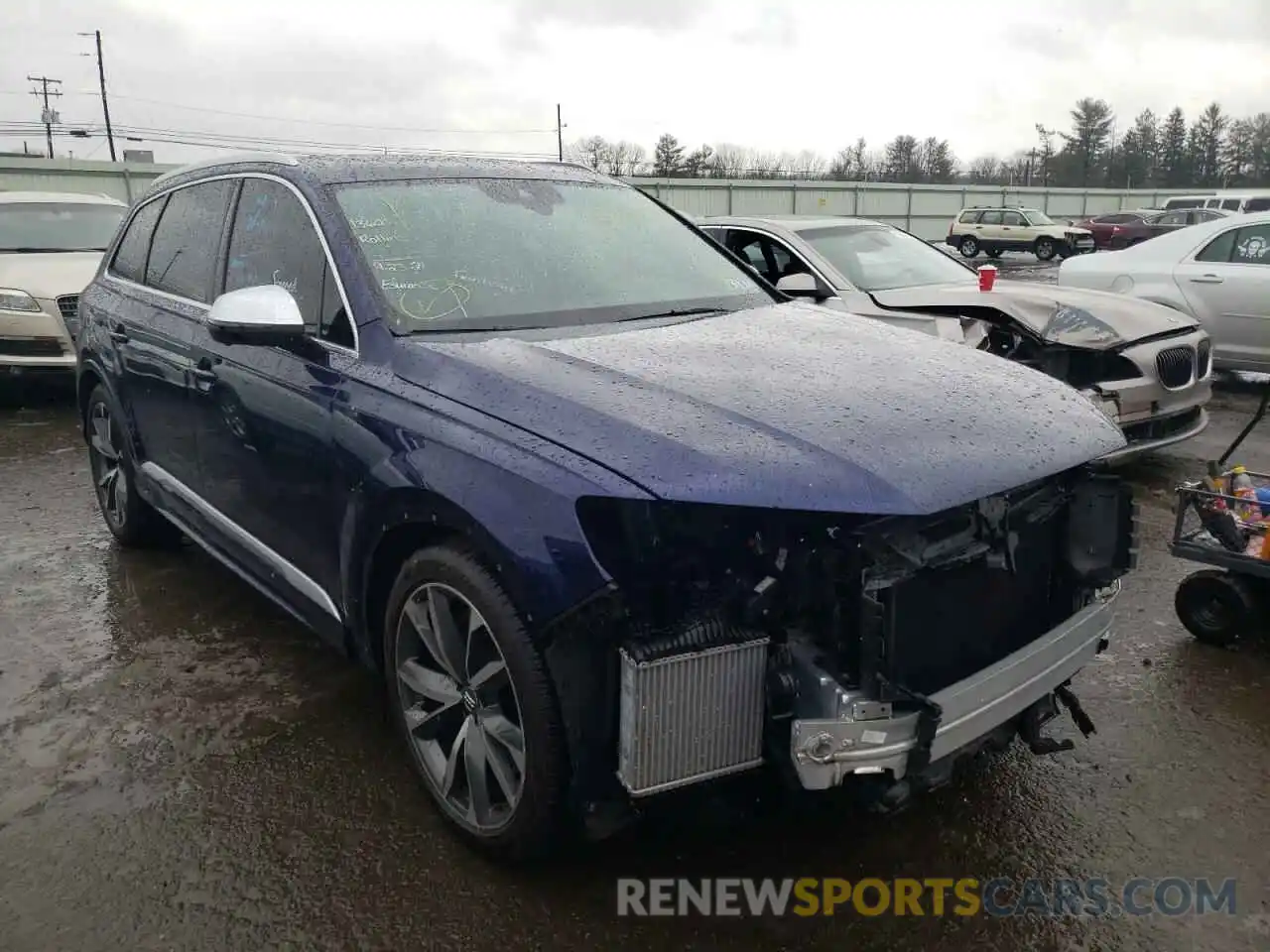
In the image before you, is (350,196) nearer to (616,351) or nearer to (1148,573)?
(616,351)

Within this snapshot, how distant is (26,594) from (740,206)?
30020 millimetres

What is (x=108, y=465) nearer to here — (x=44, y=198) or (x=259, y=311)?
(x=259, y=311)

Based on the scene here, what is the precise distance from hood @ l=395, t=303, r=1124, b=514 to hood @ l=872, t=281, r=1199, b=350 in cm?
329

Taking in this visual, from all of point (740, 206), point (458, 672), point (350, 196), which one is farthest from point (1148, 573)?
point (740, 206)

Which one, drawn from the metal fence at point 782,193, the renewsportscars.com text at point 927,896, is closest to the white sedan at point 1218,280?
the renewsportscars.com text at point 927,896

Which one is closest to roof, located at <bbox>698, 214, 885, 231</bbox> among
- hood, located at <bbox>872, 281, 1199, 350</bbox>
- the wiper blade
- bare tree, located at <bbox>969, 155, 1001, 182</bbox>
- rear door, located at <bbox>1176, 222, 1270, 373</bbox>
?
hood, located at <bbox>872, 281, 1199, 350</bbox>

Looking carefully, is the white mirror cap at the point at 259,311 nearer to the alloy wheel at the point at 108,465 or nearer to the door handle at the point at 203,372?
the door handle at the point at 203,372

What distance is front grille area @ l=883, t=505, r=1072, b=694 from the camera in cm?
226

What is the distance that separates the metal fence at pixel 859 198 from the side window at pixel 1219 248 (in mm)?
18769

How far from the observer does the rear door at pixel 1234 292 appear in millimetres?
8172

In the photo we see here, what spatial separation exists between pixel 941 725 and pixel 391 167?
2588 millimetres

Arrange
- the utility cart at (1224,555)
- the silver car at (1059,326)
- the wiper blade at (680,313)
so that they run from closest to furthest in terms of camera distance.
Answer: the wiper blade at (680,313) → the utility cart at (1224,555) → the silver car at (1059,326)

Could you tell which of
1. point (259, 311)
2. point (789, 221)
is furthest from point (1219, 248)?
point (259, 311)

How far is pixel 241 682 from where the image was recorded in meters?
3.66
